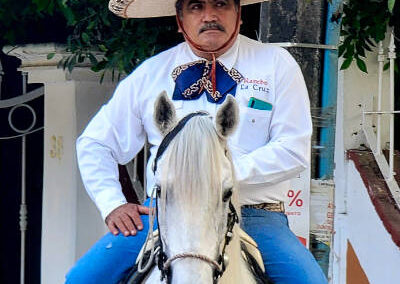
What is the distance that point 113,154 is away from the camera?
371 centimetres

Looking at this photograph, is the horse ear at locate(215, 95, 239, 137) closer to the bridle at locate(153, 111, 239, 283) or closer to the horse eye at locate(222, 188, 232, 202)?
the bridle at locate(153, 111, 239, 283)

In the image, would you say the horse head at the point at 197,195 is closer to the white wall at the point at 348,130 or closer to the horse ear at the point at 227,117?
the horse ear at the point at 227,117

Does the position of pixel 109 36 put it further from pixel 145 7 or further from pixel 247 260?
pixel 247 260

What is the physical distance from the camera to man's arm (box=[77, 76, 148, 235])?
349cm

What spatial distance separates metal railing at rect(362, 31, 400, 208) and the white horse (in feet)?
7.78

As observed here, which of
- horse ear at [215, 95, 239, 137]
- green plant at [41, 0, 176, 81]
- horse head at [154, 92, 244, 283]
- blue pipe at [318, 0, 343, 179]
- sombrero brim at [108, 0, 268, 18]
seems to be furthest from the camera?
green plant at [41, 0, 176, 81]

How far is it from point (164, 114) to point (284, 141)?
0.59 m

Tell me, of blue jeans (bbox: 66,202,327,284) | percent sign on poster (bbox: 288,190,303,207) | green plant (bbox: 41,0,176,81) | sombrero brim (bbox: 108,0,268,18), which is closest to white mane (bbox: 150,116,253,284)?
blue jeans (bbox: 66,202,327,284)

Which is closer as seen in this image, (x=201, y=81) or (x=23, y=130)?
(x=201, y=81)

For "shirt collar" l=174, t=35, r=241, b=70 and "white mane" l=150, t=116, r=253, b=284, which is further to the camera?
"shirt collar" l=174, t=35, r=241, b=70

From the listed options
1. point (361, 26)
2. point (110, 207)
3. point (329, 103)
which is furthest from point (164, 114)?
point (361, 26)

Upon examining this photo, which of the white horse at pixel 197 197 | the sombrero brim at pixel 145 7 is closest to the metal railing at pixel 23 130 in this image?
the sombrero brim at pixel 145 7

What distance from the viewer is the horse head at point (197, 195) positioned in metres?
2.73

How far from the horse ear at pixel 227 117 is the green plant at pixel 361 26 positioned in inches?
91.4
